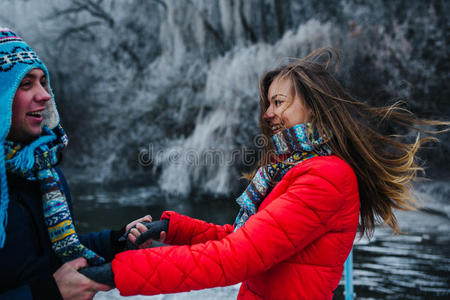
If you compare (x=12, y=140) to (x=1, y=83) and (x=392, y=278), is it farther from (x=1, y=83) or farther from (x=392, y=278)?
(x=392, y=278)

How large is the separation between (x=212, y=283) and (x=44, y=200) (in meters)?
0.48

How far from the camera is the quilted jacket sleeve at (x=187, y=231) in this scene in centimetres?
104

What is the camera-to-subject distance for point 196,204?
3.02 m

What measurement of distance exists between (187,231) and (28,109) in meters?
0.59

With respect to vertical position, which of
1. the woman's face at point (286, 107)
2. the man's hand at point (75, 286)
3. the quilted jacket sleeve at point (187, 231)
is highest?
the woman's face at point (286, 107)

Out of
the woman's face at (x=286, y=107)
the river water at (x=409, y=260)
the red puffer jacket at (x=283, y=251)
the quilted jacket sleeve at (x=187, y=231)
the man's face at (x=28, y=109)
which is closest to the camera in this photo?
the red puffer jacket at (x=283, y=251)

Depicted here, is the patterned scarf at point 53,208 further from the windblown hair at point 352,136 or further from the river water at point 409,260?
the river water at point 409,260

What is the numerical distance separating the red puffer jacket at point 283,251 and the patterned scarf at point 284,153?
0.05 metres

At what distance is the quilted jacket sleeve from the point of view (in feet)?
3.41

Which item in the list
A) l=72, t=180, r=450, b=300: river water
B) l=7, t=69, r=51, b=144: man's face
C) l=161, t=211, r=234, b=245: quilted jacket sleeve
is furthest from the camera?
l=72, t=180, r=450, b=300: river water

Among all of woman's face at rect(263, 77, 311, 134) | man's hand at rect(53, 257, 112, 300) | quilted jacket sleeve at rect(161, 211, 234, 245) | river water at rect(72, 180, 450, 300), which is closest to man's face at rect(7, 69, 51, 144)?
man's hand at rect(53, 257, 112, 300)

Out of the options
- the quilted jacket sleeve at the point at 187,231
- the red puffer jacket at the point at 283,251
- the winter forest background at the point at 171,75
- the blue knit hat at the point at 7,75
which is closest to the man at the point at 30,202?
the blue knit hat at the point at 7,75

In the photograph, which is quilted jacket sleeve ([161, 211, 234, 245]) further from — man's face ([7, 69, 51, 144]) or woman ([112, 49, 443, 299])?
man's face ([7, 69, 51, 144])

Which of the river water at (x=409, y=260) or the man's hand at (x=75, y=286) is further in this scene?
the river water at (x=409, y=260)
